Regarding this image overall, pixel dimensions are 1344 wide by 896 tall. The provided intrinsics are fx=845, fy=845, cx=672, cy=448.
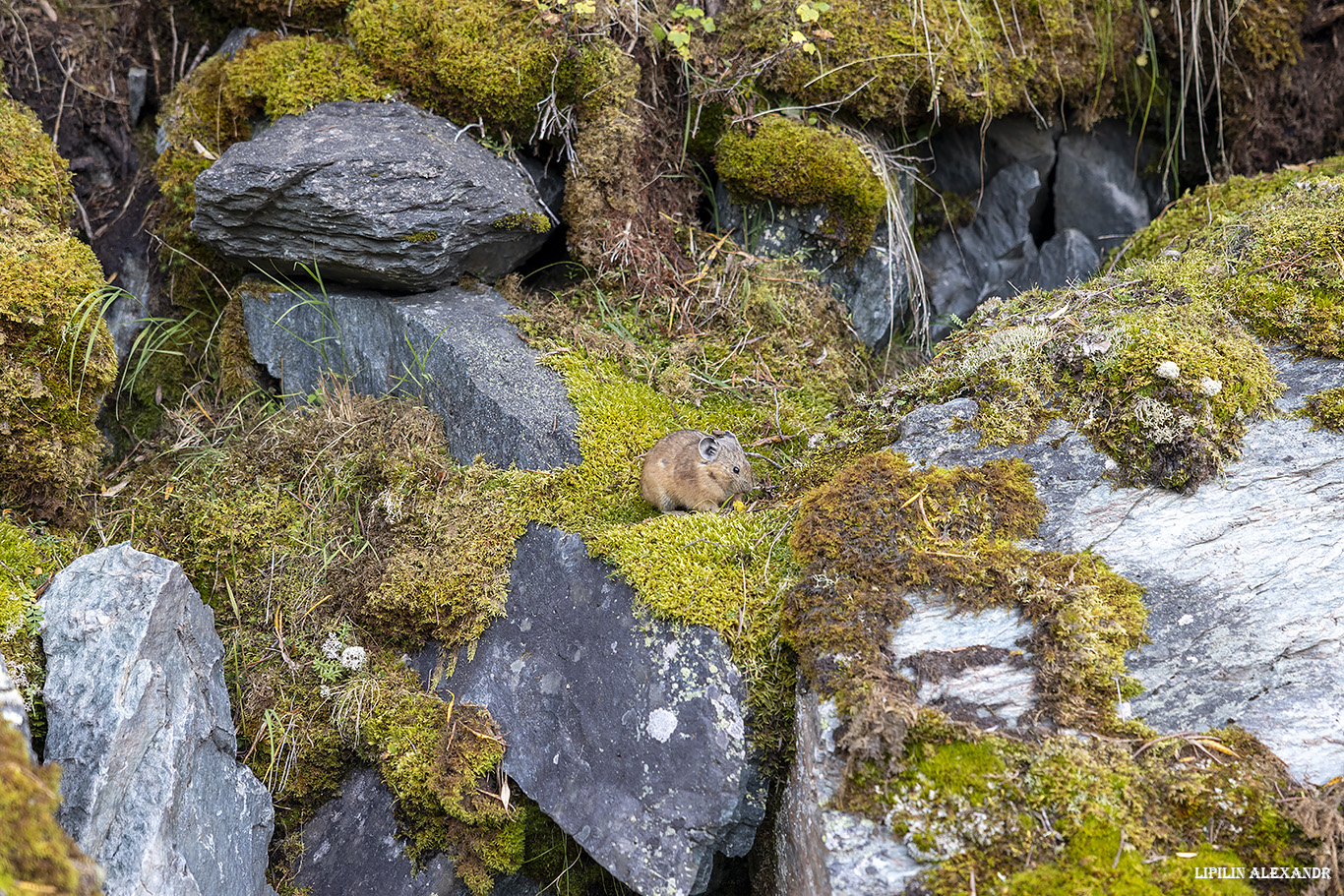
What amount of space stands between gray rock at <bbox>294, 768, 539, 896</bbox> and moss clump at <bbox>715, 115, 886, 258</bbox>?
423 cm

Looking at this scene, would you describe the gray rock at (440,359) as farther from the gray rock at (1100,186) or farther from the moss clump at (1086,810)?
the gray rock at (1100,186)

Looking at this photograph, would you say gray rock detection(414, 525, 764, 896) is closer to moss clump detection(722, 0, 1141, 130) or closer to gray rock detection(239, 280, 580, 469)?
gray rock detection(239, 280, 580, 469)

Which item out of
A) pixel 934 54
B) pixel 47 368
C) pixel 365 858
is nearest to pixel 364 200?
pixel 47 368

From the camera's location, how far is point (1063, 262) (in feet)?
20.4

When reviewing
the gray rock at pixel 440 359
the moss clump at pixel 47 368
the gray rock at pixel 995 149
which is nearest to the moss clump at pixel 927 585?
the gray rock at pixel 440 359

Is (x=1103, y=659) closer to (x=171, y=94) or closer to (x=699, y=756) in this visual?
(x=699, y=756)

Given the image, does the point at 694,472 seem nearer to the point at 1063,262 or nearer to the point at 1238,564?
the point at 1238,564

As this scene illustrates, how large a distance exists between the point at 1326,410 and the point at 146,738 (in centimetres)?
502

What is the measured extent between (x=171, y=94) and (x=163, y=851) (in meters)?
4.83

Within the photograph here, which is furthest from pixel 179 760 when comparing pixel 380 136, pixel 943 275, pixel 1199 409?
pixel 943 275

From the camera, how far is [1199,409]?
3492mm

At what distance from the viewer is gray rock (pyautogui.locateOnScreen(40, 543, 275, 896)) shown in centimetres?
313

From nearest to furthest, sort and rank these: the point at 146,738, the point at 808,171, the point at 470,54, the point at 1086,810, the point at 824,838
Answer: the point at 1086,810, the point at 824,838, the point at 146,738, the point at 470,54, the point at 808,171

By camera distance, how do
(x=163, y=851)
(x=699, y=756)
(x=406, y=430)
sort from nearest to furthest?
(x=163, y=851), (x=699, y=756), (x=406, y=430)
